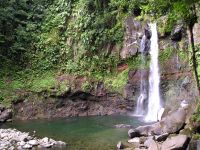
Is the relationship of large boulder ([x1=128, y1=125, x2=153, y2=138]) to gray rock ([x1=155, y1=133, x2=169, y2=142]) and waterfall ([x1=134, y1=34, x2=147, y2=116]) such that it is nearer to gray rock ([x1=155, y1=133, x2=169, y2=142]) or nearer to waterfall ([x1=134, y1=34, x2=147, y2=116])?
gray rock ([x1=155, y1=133, x2=169, y2=142])

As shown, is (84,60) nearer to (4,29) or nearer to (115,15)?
(115,15)

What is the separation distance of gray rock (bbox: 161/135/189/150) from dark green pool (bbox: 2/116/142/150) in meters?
2.50

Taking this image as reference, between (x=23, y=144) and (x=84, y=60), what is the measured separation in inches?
527

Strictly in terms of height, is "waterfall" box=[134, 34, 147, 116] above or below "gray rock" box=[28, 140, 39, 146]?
above

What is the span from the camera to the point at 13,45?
31.8 meters

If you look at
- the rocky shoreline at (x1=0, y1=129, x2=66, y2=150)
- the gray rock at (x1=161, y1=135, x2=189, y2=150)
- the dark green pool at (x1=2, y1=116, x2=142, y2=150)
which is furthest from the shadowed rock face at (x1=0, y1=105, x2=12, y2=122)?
the gray rock at (x1=161, y1=135, x2=189, y2=150)

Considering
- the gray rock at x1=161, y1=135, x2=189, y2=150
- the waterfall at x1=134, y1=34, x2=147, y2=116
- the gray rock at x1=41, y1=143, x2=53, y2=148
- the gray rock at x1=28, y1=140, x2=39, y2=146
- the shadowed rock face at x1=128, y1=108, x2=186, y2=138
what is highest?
the waterfall at x1=134, y1=34, x2=147, y2=116

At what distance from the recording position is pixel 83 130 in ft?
71.3

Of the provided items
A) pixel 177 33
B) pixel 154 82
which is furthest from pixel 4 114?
pixel 177 33

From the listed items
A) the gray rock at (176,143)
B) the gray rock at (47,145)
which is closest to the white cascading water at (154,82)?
the gray rock at (47,145)

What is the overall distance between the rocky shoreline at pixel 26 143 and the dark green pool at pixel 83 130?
711mm

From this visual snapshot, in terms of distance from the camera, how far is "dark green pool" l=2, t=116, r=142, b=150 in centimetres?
1775

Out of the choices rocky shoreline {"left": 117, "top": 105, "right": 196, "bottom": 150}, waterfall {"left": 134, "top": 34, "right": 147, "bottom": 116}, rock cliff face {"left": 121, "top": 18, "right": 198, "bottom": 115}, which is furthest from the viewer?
waterfall {"left": 134, "top": 34, "right": 147, "bottom": 116}

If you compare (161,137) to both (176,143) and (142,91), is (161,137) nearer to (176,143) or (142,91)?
(176,143)
